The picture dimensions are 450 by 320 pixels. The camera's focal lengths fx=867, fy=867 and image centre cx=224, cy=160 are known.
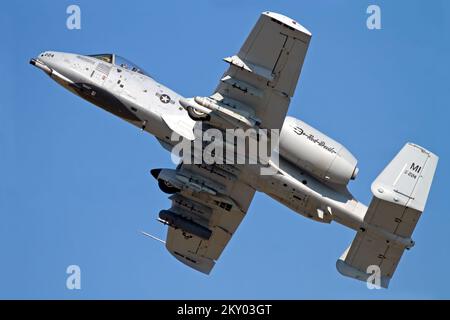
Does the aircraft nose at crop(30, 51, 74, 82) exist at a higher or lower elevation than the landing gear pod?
higher

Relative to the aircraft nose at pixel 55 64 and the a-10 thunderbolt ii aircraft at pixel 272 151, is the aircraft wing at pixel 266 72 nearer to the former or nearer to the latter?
the a-10 thunderbolt ii aircraft at pixel 272 151

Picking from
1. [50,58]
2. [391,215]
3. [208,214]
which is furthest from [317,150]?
[50,58]

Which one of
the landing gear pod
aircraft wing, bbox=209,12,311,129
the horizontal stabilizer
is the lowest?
the landing gear pod

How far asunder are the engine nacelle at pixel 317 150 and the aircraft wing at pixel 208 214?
2.34m

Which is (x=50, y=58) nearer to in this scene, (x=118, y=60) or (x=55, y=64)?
(x=55, y=64)

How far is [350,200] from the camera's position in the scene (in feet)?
91.4

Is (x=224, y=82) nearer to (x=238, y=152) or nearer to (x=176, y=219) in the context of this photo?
(x=238, y=152)

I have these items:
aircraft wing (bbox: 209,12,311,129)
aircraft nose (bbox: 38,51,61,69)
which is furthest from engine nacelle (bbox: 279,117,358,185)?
aircraft nose (bbox: 38,51,61,69)

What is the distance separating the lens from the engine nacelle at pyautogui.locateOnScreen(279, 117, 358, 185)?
26.8m

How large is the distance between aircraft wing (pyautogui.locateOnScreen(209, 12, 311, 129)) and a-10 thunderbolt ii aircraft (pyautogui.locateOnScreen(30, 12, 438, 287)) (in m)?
0.03

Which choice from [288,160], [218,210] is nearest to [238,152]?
[288,160]

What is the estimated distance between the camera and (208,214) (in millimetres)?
30578

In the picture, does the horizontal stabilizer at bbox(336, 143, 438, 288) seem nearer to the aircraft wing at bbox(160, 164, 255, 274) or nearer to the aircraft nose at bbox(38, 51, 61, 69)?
the aircraft wing at bbox(160, 164, 255, 274)

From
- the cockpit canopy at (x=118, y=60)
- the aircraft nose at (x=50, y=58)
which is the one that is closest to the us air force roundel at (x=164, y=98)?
the cockpit canopy at (x=118, y=60)
